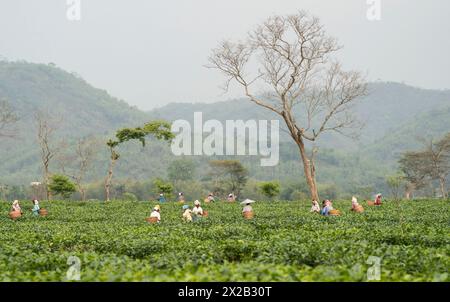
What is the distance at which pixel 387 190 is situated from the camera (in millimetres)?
113625

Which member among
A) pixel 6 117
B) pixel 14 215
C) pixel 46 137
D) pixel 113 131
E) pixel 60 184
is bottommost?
pixel 14 215

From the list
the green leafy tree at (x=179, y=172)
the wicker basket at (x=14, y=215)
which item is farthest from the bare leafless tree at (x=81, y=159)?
the wicker basket at (x=14, y=215)

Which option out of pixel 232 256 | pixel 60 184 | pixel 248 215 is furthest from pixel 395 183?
pixel 232 256

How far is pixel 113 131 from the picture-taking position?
155 meters

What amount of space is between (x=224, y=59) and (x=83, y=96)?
485 feet

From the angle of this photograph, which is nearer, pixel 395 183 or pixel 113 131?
pixel 395 183

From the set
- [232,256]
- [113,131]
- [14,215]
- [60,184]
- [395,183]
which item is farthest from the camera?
[113,131]

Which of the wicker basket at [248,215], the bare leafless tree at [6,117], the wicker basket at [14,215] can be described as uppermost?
the bare leafless tree at [6,117]

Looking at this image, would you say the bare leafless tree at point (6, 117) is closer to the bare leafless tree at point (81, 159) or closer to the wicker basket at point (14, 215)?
the bare leafless tree at point (81, 159)

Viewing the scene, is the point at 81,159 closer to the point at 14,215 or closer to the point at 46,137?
the point at 46,137

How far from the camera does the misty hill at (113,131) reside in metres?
123

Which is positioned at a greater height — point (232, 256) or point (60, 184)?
point (60, 184)
